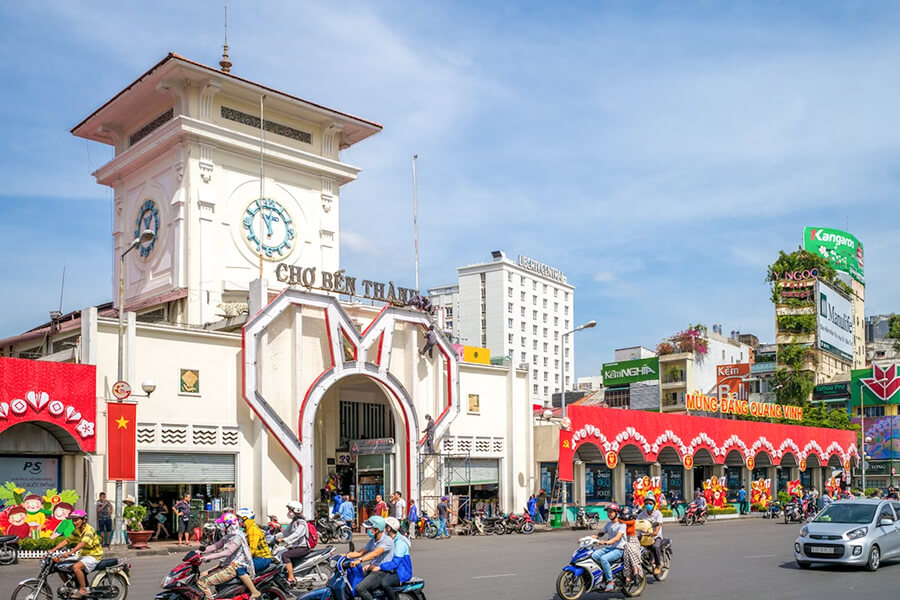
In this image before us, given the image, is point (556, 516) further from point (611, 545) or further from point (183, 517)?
point (611, 545)

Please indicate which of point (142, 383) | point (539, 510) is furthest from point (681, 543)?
point (142, 383)

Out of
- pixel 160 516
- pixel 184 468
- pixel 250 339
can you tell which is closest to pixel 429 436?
pixel 250 339

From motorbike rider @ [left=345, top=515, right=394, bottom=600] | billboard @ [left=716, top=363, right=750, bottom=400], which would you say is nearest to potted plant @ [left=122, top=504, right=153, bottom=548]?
motorbike rider @ [left=345, top=515, right=394, bottom=600]

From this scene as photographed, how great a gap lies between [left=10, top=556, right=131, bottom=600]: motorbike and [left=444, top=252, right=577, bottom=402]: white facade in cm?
10684

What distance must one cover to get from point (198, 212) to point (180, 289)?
10.3 feet

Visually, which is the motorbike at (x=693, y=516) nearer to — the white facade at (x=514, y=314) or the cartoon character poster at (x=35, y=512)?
the cartoon character poster at (x=35, y=512)

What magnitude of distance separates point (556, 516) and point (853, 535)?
21942 mm

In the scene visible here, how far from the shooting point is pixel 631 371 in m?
94.3

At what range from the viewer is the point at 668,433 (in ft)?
164

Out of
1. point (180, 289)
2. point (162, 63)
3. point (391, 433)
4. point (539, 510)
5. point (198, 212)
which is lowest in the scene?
point (539, 510)

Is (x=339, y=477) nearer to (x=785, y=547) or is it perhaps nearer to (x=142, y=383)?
(x=142, y=383)

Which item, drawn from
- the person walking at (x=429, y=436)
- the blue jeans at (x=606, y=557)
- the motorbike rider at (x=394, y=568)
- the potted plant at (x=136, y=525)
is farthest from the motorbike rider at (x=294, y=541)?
the person walking at (x=429, y=436)

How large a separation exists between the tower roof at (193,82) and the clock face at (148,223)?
12.8 feet

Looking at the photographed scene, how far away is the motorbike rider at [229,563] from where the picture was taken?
552 inches
